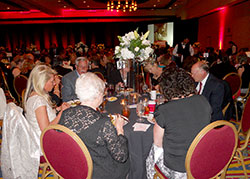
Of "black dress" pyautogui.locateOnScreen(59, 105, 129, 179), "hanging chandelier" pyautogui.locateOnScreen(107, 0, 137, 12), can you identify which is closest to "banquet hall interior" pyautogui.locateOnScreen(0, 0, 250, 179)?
"hanging chandelier" pyautogui.locateOnScreen(107, 0, 137, 12)

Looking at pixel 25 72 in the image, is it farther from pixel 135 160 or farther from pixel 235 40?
pixel 235 40

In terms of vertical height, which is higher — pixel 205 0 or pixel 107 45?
pixel 205 0

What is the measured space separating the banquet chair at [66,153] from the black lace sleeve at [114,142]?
0.55 feet

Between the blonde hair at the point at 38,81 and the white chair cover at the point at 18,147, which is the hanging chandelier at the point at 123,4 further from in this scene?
the white chair cover at the point at 18,147

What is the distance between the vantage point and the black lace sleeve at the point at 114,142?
143 centimetres

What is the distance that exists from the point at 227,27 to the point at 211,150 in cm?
1126

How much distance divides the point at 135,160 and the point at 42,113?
1065 millimetres

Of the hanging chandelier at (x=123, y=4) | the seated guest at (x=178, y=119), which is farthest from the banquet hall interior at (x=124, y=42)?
the seated guest at (x=178, y=119)

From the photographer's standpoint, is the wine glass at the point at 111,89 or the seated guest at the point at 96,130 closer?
the seated guest at the point at 96,130

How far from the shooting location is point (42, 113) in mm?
2000

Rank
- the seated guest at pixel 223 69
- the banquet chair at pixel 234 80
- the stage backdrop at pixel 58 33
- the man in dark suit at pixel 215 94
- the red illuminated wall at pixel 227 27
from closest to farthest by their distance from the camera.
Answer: the man in dark suit at pixel 215 94, the banquet chair at pixel 234 80, the seated guest at pixel 223 69, the red illuminated wall at pixel 227 27, the stage backdrop at pixel 58 33

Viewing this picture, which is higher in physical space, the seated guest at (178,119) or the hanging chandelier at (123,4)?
the hanging chandelier at (123,4)

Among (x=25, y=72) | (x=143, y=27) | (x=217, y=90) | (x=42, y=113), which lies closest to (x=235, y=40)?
(x=143, y=27)

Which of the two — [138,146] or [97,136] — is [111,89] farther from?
[97,136]
